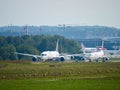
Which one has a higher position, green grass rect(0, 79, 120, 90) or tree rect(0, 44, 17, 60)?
tree rect(0, 44, 17, 60)

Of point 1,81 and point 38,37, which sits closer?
point 1,81

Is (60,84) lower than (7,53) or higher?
lower

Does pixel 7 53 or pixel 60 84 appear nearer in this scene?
pixel 60 84

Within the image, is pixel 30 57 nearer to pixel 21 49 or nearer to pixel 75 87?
pixel 21 49

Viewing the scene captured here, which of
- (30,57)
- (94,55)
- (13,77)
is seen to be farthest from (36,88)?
(30,57)

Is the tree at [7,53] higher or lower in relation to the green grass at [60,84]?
higher

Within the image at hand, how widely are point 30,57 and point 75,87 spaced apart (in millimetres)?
92189

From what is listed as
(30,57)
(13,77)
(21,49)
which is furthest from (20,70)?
(21,49)

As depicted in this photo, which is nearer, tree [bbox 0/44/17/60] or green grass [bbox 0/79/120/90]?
green grass [bbox 0/79/120/90]

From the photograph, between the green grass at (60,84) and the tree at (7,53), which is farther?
the tree at (7,53)

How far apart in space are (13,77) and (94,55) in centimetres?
6594

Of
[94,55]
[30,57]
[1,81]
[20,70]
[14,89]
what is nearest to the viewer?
[14,89]

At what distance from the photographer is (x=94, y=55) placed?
437ft

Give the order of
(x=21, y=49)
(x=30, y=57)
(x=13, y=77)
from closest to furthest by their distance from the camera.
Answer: (x=13, y=77) → (x=30, y=57) → (x=21, y=49)
